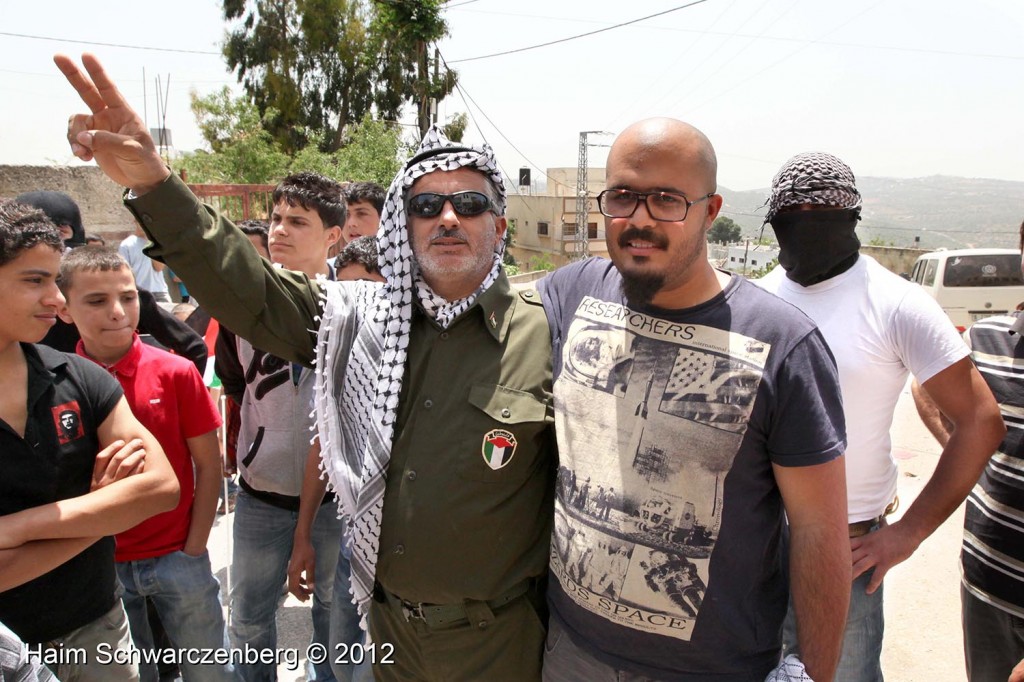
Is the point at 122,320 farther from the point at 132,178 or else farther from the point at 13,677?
the point at 13,677

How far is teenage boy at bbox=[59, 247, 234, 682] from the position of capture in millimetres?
2457

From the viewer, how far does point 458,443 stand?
1.78 m

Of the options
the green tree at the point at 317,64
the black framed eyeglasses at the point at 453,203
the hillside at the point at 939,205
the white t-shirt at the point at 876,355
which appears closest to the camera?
the black framed eyeglasses at the point at 453,203

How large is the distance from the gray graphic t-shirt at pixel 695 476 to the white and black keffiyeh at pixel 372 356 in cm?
53

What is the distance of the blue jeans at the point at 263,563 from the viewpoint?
270 centimetres

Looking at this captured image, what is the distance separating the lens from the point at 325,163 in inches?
762

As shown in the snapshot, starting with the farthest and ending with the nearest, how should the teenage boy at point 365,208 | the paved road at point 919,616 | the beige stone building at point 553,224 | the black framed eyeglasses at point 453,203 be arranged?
the beige stone building at point 553,224
the teenage boy at point 365,208
the paved road at point 919,616
the black framed eyeglasses at point 453,203

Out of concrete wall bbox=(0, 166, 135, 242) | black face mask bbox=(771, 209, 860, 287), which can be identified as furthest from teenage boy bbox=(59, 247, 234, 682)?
concrete wall bbox=(0, 166, 135, 242)

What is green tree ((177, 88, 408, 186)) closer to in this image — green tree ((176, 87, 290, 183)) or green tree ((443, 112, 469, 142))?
green tree ((176, 87, 290, 183))

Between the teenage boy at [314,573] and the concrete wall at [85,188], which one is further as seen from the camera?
the concrete wall at [85,188]

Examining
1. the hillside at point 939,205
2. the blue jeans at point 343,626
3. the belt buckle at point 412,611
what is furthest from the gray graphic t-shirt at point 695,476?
the hillside at point 939,205

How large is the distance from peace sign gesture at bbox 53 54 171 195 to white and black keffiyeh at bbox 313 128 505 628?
0.58 m

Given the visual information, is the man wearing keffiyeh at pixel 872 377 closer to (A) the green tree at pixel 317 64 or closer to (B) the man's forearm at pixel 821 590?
(B) the man's forearm at pixel 821 590

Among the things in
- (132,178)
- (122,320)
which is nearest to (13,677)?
(132,178)
